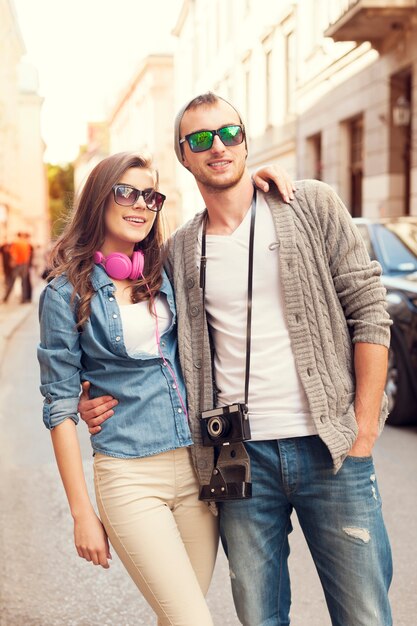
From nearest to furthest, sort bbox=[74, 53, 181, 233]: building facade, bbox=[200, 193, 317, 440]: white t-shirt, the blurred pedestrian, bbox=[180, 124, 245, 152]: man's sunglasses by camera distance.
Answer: bbox=[200, 193, 317, 440]: white t-shirt, bbox=[180, 124, 245, 152]: man's sunglasses, the blurred pedestrian, bbox=[74, 53, 181, 233]: building facade

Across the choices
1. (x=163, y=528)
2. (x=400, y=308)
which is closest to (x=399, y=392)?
(x=400, y=308)

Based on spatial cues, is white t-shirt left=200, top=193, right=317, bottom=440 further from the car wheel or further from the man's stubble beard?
the car wheel

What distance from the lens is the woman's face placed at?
257 cm

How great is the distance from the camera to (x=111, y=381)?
247 cm

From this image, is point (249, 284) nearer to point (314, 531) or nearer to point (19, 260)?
point (314, 531)

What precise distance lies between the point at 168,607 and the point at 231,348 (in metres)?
0.73

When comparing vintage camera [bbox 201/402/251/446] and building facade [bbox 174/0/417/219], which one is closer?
vintage camera [bbox 201/402/251/446]

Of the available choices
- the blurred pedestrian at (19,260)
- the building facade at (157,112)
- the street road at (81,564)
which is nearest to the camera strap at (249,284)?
the street road at (81,564)

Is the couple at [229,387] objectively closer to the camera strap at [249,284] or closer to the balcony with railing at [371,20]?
the camera strap at [249,284]

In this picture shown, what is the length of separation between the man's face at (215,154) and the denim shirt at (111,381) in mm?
483

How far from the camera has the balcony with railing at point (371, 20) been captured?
16141mm

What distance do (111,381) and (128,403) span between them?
86 mm

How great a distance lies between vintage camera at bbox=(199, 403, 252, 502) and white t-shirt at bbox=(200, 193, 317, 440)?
68 millimetres

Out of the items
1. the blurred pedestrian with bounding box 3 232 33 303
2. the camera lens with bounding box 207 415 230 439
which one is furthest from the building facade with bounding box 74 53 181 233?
the camera lens with bounding box 207 415 230 439
